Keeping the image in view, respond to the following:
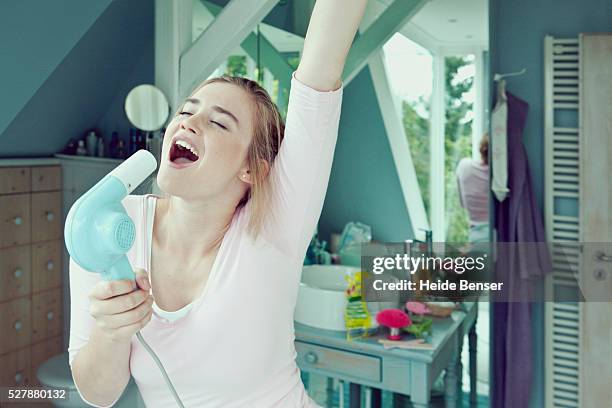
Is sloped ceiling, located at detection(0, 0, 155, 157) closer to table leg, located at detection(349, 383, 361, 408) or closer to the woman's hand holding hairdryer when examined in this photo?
table leg, located at detection(349, 383, 361, 408)

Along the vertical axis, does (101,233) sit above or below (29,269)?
above

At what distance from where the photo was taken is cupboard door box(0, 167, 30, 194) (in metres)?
2.39

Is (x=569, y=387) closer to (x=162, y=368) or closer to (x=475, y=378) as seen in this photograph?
(x=475, y=378)

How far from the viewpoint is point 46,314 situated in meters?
2.64

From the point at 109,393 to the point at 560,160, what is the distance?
1818mm

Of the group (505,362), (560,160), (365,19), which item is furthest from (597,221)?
(365,19)

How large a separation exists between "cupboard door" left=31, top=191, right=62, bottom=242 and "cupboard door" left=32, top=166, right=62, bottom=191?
0.10 ft

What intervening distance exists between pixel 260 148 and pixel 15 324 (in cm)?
204

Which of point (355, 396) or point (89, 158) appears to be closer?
point (355, 396)

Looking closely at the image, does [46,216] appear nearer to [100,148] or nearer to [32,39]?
[100,148]

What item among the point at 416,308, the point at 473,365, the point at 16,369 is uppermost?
the point at 416,308

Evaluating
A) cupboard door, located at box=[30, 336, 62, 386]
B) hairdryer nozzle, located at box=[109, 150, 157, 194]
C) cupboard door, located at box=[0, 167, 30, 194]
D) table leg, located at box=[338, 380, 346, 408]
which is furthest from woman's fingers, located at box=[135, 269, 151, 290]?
cupboard door, located at box=[30, 336, 62, 386]

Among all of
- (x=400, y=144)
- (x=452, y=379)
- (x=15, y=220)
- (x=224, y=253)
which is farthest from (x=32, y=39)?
(x=452, y=379)

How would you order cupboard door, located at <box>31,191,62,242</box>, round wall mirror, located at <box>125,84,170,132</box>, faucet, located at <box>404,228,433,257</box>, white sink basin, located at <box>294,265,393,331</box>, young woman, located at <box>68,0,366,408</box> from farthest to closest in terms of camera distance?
cupboard door, located at <box>31,191,62,242</box>
faucet, located at <box>404,228,433,257</box>
round wall mirror, located at <box>125,84,170,132</box>
white sink basin, located at <box>294,265,393,331</box>
young woman, located at <box>68,0,366,408</box>
